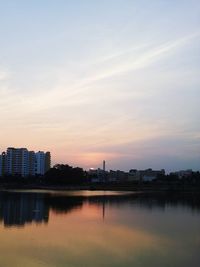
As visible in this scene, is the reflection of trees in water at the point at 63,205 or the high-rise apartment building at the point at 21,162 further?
the high-rise apartment building at the point at 21,162

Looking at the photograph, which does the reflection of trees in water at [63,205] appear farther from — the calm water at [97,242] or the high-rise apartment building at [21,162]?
the high-rise apartment building at [21,162]

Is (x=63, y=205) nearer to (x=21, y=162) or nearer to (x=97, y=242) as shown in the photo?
(x=97, y=242)

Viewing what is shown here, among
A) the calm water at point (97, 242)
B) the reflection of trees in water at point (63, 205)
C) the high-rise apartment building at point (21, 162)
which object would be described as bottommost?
the calm water at point (97, 242)

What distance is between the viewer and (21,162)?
154 metres

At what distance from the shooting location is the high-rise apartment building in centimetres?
15288

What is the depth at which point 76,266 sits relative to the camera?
1373cm

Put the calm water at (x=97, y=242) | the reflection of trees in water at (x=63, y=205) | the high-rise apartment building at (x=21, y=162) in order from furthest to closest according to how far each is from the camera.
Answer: the high-rise apartment building at (x=21, y=162)
the reflection of trees in water at (x=63, y=205)
the calm water at (x=97, y=242)

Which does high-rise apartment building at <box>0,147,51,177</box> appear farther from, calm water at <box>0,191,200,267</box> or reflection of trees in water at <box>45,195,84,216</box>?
calm water at <box>0,191,200,267</box>

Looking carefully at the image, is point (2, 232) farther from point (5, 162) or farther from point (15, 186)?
point (5, 162)

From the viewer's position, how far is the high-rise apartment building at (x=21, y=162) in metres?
153

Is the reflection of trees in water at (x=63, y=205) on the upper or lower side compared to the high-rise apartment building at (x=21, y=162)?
lower

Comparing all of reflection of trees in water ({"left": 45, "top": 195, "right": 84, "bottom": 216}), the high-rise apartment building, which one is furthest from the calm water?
the high-rise apartment building

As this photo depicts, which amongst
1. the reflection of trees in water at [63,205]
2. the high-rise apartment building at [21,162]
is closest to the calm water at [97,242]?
the reflection of trees in water at [63,205]

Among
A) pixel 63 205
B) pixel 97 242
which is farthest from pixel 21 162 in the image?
pixel 97 242
